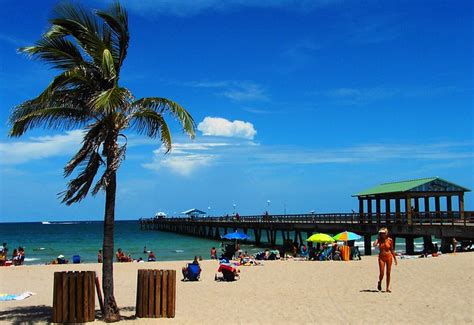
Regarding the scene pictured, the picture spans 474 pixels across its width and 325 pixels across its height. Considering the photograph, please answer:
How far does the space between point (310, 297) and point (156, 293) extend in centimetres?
431

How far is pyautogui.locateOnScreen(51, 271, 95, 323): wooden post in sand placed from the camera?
9.19 m

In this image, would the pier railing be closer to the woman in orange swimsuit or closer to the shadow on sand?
the woman in orange swimsuit

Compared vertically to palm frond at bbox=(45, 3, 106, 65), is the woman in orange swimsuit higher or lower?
lower

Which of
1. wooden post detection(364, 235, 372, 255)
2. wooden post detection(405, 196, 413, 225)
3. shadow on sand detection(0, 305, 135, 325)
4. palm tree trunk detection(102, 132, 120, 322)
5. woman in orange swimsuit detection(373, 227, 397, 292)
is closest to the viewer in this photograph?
palm tree trunk detection(102, 132, 120, 322)

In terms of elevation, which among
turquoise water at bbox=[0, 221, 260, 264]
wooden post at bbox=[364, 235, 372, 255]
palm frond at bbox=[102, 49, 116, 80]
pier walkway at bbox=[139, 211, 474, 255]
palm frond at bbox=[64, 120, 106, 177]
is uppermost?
palm frond at bbox=[102, 49, 116, 80]

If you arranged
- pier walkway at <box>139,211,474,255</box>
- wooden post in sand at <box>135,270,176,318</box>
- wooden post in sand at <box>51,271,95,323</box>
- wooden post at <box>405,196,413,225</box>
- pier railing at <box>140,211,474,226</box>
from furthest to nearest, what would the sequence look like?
wooden post at <box>405,196,413,225</box> → pier railing at <box>140,211,474,226</box> → pier walkway at <box>139,211,474,255</box> → wooden post in sand at <box>135,270,176,318</box> → wooden post in sand at <box>51,271,95,323</box>

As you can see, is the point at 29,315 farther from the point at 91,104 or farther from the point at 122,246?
the point at 122,246

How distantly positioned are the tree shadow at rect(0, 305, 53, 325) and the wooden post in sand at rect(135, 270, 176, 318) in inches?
70.3

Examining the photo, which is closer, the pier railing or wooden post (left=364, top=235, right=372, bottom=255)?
the pier railing

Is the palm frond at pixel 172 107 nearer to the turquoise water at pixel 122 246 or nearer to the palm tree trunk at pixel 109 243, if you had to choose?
the palm tree trunk at pixel 109 243

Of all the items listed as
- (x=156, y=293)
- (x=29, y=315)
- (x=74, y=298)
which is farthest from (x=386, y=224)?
(x=74, y=298)

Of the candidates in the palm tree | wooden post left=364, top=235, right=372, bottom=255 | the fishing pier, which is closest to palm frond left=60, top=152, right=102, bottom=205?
the palm tree

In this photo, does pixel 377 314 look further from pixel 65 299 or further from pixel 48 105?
pixel 48 105

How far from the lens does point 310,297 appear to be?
12391 millimetres
